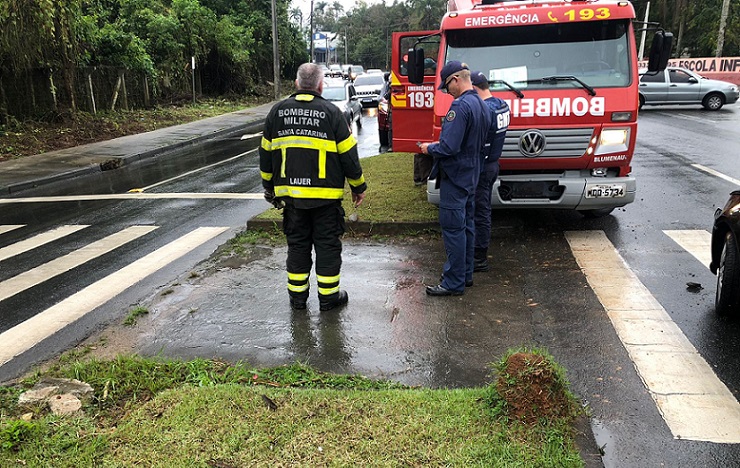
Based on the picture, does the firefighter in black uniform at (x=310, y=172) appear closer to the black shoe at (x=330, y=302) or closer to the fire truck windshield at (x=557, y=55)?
the black shoe at (x=330, y=302)

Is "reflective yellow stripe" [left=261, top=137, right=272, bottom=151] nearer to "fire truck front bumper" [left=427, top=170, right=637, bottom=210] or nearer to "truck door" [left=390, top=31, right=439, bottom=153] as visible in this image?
"fire truck front bumper" [left=427, top=170, right=637, bottom=210]

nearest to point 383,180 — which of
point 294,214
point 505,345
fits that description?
point 294,214

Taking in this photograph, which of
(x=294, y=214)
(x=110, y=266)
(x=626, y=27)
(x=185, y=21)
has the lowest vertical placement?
(x=110, y=266)

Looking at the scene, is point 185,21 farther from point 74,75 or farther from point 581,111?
point 581,111

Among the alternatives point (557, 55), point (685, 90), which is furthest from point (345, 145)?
point (685, 90)

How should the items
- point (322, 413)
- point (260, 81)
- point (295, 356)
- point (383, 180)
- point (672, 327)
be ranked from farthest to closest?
point (260, 81) < point (383, 180) < point (672, 327) < point (295, 356) < point (322, 413)

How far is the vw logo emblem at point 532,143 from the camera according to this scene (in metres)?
5.99

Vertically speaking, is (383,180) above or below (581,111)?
below

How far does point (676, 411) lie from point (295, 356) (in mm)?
2376

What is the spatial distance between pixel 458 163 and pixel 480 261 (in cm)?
131

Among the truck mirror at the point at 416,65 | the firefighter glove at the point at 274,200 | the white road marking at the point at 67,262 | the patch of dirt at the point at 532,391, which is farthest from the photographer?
the truck mirror at the point at 416,65

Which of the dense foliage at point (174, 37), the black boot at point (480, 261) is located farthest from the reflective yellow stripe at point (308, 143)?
the dense foliage at point (174, 37)

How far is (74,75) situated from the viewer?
18.9 m

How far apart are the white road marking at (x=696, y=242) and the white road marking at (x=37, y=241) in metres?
7.82
